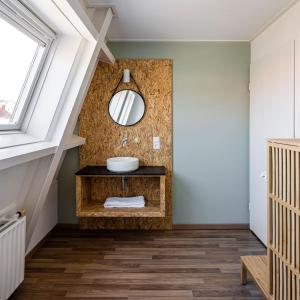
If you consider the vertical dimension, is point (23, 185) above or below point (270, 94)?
below

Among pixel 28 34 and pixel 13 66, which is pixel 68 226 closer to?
pixel 13 66

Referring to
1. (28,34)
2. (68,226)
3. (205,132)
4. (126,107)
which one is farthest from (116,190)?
(28,34)

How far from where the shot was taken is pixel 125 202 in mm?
3102

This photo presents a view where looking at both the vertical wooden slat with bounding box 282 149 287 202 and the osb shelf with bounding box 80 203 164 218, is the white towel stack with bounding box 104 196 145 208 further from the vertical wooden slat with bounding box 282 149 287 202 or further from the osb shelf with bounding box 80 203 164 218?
the vertical wooden slat with bounding box 282 149 287 202

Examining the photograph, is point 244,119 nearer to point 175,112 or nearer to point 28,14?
point 175,112

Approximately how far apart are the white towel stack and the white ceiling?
181cm

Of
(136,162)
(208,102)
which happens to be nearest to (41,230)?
(136,162)

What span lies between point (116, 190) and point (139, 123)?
0.85 m

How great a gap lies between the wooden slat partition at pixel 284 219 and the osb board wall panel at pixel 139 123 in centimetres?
164

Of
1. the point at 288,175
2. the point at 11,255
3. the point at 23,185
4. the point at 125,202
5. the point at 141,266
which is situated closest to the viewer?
the point at 288,175

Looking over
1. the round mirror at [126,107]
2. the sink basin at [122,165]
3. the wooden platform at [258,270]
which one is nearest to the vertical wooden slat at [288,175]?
the wooden platform at [258,270]

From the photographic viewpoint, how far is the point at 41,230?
3.01 meters

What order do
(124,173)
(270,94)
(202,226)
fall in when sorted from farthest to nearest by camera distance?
1. (202,226)
2. (124,173)
3. (270,94)

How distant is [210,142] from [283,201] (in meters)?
1.72
